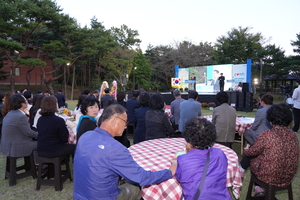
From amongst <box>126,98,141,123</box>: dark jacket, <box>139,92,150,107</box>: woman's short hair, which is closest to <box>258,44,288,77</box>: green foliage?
<box>126,98,141,123</box>: dark jacket

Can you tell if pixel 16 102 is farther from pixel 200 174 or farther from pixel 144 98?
pixel 200 174

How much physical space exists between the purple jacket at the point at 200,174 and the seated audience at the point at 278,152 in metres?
0.89

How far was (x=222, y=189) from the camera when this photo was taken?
1406 millimetres

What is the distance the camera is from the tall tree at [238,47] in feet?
77.0

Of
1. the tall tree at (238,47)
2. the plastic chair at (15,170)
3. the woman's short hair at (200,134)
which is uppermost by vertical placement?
the tall tree at (238,47)

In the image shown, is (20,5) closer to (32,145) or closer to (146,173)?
(32,145)

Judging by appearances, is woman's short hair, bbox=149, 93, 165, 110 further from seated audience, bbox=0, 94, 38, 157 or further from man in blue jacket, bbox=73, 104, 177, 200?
seated audience, bbox=0, 94, 38, 157

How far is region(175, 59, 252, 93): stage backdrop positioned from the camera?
53.3 ft

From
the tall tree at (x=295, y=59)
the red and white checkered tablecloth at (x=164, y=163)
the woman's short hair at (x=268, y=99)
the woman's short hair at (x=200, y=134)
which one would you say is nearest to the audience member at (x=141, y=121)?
the red and white checkered tablecloth at (x=164, y=163)

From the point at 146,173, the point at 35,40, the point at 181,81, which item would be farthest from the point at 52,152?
the point at 35,40

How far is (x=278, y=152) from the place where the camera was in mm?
2020

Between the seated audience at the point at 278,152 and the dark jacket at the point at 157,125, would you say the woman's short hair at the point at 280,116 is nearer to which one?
the seated audience at the point at 278,152

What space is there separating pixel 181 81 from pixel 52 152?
1864cm

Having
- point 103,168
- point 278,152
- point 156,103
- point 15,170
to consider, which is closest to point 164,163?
point 103,168
